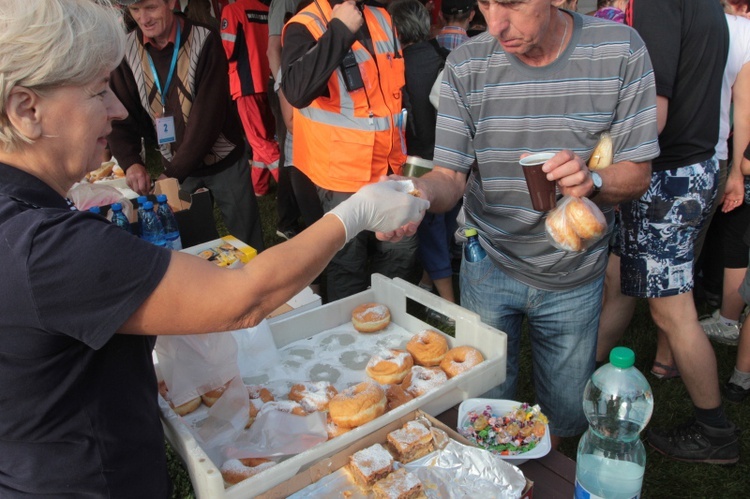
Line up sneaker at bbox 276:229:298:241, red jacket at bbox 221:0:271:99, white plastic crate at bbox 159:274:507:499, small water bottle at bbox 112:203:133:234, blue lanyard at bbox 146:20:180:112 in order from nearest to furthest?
1. white plastic crate at bbox 159:274:507:499
2. small water bottle at bbox 112:203:133:234
3. blue lanyard at bbox 146:20:180:112
4. red jacket at bbox 221:0:271:99
5. sneaker at bbox 276:229:298:241

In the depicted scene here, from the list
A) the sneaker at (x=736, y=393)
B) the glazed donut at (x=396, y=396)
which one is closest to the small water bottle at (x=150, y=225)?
the glazed donut at (x=396, y=396)

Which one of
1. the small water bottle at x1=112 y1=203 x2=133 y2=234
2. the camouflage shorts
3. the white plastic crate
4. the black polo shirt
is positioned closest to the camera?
the black polo shirt

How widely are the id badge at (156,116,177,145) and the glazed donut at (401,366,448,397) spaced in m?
2.66

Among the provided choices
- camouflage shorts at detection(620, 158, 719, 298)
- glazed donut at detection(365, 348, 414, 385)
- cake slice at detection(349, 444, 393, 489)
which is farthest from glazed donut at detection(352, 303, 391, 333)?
camouflage shorts at detection(620, 158, 719, 298)

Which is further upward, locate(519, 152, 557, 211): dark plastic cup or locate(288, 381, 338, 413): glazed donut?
locate(519, 152, 557, 211): dark plastic cup

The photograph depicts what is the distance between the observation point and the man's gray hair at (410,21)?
388cm

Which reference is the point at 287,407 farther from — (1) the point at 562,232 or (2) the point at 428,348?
(1) the point at 562,232

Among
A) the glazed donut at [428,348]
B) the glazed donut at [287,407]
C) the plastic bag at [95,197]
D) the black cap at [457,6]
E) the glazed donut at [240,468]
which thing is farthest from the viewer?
the black cap at [457,6]

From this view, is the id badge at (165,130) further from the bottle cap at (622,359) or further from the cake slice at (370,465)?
the bottle cap at (622,359)

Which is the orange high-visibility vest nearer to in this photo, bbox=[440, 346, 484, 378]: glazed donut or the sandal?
bbox=[440, 346, 484, 378]: glazed donut

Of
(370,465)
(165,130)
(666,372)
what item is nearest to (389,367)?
(370,465)

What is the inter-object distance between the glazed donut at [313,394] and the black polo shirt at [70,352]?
0.50m

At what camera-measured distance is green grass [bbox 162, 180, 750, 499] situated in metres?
2.81

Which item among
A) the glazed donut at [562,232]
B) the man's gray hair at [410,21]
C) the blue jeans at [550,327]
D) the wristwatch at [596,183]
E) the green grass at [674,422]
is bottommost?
the green grass at [674,422]
